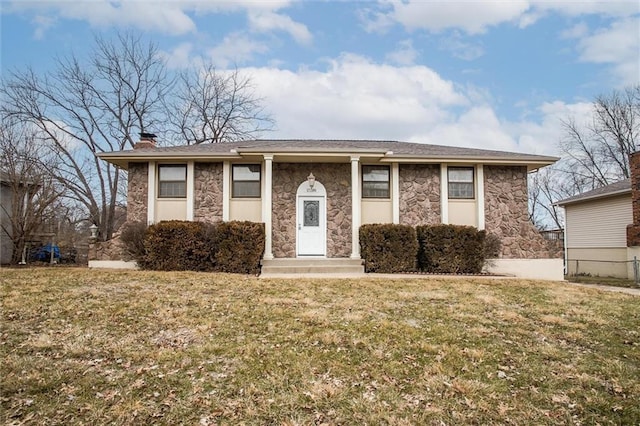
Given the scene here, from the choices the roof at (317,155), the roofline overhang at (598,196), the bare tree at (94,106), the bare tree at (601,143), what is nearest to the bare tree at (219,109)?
the bare tree at (94,106)

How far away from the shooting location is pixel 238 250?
10031mm

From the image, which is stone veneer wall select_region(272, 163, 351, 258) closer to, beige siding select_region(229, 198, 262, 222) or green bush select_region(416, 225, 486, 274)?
beige siding select_region(229, 198, 262, 222)

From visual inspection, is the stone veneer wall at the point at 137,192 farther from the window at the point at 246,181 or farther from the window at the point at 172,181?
the window at the point at 246,181

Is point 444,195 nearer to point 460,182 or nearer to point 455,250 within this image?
point 460,182

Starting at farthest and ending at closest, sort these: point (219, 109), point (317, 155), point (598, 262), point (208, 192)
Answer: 1. point (219, 109)
2. point (598, 262)
3. point (208, 192)
4. point (317, 155)

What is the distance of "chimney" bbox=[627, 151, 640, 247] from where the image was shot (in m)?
13.7

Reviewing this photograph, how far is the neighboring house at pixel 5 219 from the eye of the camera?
1259 centimetres

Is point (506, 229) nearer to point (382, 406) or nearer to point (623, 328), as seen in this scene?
point (623, 328)

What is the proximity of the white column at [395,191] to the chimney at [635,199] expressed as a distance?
9050 millimetres

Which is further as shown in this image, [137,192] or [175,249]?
[137,192]

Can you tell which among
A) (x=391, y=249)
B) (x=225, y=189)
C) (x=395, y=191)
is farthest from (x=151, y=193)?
(x=395, y=191)

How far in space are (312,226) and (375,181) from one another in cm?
236

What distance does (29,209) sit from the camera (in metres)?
12.2

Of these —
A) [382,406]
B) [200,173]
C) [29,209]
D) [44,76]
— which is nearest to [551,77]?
[200,173]
